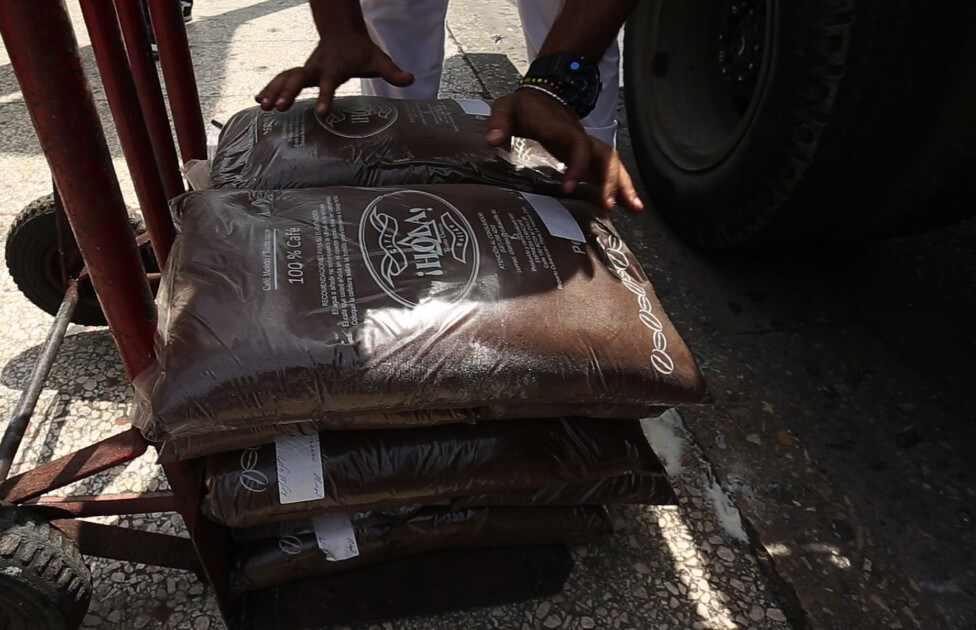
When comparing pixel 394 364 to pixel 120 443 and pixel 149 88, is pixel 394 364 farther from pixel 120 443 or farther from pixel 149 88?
pixel 149 88

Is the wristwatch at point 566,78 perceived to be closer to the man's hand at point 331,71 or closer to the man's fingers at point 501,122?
the man's fingers at point 501,122

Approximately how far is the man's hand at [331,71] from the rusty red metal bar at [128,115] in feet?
0.83

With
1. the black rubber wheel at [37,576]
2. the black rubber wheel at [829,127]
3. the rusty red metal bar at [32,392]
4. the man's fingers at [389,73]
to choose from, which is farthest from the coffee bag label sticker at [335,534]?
the black rubber wheel at [829,127]

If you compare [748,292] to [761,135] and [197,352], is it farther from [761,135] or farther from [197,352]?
[197,352]

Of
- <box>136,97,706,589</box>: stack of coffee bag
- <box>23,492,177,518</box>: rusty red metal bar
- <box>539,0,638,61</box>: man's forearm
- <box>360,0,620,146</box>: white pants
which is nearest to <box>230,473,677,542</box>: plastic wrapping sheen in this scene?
<box>136,97,706,589</box>: stack of coffee bag

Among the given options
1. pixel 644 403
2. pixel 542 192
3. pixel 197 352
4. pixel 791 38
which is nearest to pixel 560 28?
pixel 542 192

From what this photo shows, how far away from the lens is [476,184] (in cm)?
127

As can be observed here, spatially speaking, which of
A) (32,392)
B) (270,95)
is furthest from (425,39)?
(32,392)

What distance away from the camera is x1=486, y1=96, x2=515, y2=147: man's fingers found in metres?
1.12

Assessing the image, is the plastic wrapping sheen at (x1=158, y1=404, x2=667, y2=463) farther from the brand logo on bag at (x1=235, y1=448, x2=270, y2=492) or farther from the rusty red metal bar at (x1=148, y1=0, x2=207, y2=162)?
the rusty red metal bar at (x1=148, y1=0, x2=207, y2=162)

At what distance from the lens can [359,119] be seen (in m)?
1.36

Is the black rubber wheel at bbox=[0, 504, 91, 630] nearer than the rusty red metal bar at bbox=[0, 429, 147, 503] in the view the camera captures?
Yes

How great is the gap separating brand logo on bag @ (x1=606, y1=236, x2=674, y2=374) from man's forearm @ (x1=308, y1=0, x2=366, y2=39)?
2.43 ft

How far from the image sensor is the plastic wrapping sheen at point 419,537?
1130mm
